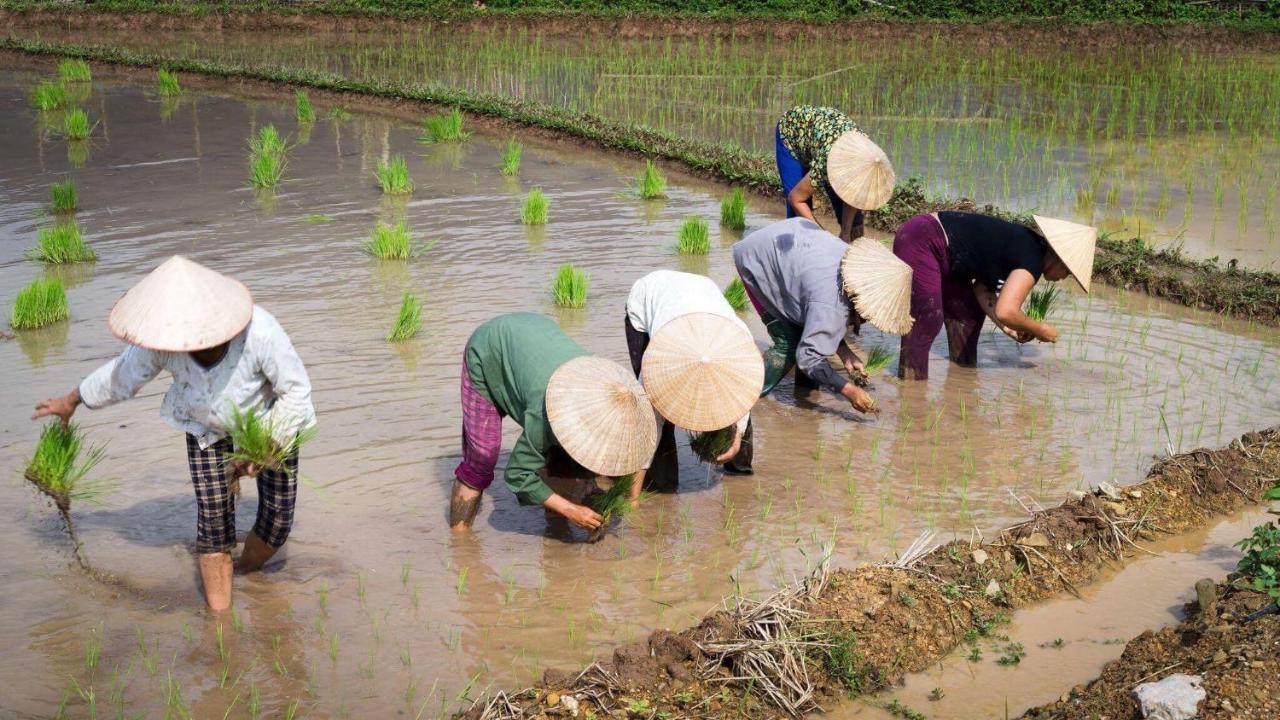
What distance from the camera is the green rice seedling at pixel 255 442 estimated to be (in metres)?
3.30

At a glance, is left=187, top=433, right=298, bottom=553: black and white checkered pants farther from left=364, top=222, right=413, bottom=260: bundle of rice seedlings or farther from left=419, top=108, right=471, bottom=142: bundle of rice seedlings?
left=419, top=108, right=471, bottom=142: bundle of rice seedlings

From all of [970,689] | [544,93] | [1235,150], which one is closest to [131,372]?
[970,689]

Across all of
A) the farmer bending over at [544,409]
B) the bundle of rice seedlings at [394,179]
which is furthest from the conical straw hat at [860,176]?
the bundle of rice seedlings at [394,179]

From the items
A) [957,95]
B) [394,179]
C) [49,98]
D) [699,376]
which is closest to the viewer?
[699,376]

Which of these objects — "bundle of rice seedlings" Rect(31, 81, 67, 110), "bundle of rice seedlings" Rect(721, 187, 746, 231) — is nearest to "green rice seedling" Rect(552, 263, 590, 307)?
"bundle of rice seedlings" Rect(721, 187, 746, 231)

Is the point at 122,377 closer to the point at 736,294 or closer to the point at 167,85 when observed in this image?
the point at 736,294

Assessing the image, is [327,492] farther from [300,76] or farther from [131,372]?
[300,76]

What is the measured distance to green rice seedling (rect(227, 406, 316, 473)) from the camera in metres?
3.30

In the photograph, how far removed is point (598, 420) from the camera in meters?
3.48

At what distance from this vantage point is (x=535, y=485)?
360 centimetres

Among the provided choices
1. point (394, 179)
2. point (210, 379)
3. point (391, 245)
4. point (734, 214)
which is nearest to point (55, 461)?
point (210, 379)

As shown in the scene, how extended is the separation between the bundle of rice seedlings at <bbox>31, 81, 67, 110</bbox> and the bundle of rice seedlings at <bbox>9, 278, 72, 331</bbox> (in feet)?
23.4

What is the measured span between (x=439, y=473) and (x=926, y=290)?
2333 mm

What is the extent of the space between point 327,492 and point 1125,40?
14.9m
